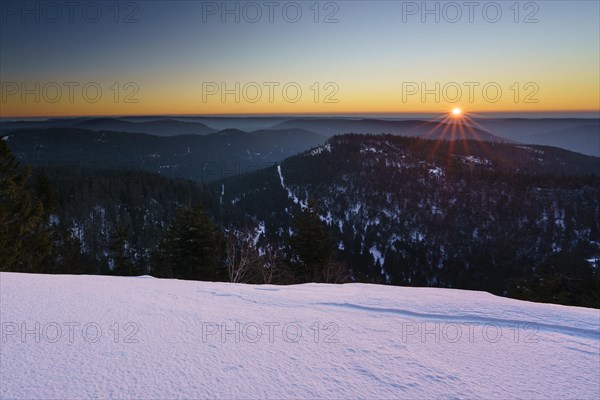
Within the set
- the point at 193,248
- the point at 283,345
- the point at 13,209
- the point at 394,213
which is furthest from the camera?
the point at 394,213

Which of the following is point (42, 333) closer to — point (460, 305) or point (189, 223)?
point (460, 305)

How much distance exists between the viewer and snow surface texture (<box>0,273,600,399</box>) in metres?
2.18

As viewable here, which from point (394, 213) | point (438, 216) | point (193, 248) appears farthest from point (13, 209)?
point (438, 216)

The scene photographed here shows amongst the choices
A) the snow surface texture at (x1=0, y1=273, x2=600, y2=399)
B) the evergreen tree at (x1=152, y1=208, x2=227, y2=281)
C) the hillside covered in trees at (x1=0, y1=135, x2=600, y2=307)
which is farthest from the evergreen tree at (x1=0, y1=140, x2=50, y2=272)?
the hillside covered in trees at (x1=0, y1=135, x2=600, y2=307)

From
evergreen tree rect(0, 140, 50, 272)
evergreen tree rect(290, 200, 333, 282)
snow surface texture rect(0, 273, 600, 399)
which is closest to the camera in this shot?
snow surface texture rect(0, 273, 600, 399)

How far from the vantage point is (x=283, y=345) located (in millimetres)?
2816

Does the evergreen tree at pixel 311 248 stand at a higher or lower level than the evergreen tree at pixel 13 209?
lower

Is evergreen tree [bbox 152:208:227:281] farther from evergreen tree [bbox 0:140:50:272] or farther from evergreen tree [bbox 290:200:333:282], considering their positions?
evergreen tree [bbox 0:140:50:272]

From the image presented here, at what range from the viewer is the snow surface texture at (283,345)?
86.0 inches

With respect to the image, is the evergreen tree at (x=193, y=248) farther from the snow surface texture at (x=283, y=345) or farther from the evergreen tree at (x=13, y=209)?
the snow surface texture at (x=283, y=345)

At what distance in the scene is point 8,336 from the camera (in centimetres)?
276

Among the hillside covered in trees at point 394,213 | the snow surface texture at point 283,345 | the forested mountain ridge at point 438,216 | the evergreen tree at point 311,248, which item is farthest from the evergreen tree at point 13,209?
the forested mountain ridge at point 438,216

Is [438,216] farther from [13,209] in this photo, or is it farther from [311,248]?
[13,209]

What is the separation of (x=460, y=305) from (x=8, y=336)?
4307 mm
